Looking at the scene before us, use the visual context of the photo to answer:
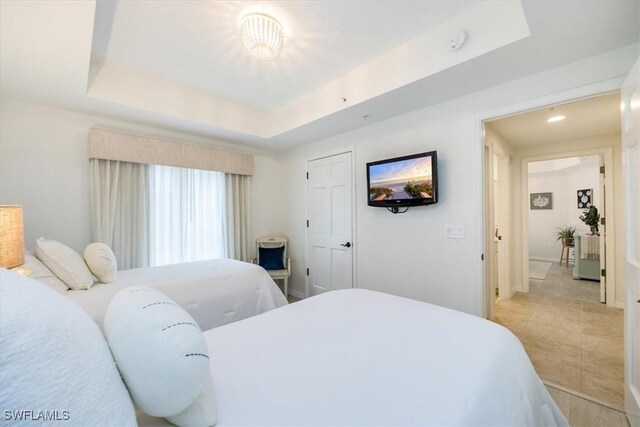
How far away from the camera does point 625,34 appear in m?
1.63

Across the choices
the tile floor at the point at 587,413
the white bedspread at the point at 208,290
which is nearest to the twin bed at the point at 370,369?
the white bedspread at the point at 208,290

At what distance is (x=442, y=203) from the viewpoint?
2.60 meters

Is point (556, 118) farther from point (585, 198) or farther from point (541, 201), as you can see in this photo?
point (541, 201)

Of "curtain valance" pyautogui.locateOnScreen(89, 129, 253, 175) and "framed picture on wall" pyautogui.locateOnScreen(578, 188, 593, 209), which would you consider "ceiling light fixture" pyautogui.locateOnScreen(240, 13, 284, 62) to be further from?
"framed picture on wall" pyautogui.locateOnScreen(578, 188, 593, 209)

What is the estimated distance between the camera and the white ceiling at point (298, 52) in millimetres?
1610

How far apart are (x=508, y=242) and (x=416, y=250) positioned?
2.24 meters

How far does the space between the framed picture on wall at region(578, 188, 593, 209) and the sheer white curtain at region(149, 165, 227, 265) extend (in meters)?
8.27

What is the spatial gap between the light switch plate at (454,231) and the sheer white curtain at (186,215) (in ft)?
9.58

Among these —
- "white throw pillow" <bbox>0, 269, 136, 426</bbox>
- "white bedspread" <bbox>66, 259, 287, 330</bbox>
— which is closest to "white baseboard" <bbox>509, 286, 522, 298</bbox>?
"white bedspread" <bbox>66, 259, 287, 330</bbox>

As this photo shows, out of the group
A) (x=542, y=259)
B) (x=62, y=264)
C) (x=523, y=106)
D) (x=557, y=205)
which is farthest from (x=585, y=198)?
(x=62, y=264)

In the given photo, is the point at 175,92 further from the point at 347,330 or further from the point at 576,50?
the point at 576,50

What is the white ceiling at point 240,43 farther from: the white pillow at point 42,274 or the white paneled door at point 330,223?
the white pillow at point 42,274

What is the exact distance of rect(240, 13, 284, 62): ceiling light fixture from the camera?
5.78ft

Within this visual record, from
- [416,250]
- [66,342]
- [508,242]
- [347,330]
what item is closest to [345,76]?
[416,250]
